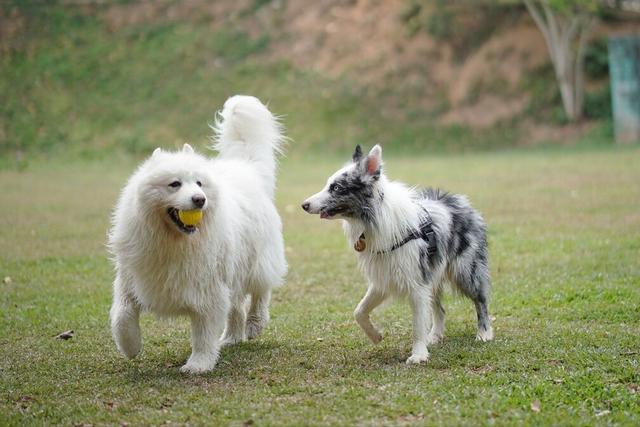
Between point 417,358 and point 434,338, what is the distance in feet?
2.66

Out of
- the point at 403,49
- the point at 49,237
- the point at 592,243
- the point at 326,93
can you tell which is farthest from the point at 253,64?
the point at 592,243

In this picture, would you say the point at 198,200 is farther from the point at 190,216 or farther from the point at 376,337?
the point at 376,337

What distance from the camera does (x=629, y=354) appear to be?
21.5 feet

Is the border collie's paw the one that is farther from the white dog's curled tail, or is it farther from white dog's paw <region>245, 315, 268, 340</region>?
the white dog's curled tail

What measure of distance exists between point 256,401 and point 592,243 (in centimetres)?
688

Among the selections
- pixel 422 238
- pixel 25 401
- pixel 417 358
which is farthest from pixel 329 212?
pixel 25 401

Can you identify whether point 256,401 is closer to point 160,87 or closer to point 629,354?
point 629,354

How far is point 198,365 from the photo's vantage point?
21.4 feet

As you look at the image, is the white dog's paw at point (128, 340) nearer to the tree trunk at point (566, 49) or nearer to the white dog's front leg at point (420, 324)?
the white dog's front leg at point (420, 324)

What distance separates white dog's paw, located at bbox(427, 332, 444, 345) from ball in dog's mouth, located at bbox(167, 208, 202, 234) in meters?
2.32

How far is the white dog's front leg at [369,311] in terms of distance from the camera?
707cm

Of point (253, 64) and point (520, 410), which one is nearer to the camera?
point (520, 410)

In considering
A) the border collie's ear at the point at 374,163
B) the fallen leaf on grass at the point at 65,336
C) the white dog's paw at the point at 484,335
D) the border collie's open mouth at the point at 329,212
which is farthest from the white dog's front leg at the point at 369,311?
the fallen leaf on grass at the point at 65,336

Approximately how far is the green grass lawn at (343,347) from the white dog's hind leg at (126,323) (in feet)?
0.59
